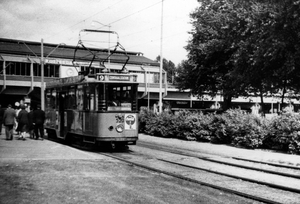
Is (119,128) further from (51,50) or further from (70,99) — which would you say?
(51,50)

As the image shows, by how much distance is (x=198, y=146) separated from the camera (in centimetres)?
2073

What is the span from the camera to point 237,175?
37.6 feet

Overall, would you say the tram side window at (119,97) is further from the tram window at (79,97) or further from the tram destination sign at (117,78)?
the tram window at (79,97)

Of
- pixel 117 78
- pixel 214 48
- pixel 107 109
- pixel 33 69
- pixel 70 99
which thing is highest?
pixel 33 69

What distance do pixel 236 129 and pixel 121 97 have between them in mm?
6621

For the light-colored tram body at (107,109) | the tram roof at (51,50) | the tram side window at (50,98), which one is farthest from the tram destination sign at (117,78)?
the tram roof at (51,50)

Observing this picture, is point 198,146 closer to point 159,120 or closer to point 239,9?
point 159,120

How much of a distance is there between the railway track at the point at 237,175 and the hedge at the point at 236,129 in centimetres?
324

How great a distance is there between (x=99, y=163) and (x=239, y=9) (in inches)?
926

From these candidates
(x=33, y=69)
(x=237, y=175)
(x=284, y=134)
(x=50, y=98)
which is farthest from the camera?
(x=33, y=69)

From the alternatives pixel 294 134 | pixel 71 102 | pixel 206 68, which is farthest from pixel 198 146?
pixel 206 68

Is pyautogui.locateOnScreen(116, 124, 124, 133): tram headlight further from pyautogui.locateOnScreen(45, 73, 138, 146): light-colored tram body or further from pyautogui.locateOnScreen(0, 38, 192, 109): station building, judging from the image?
pyautogui.locateOnScreen(0, 38, 192, 109): station building

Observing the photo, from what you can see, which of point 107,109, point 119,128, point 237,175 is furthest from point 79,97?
point 237,175

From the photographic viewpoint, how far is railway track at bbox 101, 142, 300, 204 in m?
8.95
